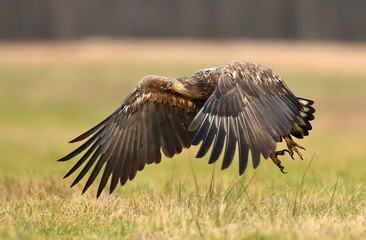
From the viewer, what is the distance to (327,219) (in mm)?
4309

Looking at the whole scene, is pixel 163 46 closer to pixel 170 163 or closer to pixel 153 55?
pixel 153 55

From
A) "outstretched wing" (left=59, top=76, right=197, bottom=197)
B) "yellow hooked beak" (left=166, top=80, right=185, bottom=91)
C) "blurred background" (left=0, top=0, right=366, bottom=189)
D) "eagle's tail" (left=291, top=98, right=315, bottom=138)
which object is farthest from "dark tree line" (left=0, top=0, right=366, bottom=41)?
"eagle's tail" (left=291, top=98, right=315, bottom=138)

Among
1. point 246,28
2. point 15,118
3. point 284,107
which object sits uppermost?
point 246,28

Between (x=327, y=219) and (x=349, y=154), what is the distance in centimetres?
726

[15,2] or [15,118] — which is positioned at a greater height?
[15,2]

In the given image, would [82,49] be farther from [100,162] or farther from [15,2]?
[100,162]

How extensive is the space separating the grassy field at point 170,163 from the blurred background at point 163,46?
0.21 ft

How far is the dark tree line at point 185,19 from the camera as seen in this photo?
2273 centimetres

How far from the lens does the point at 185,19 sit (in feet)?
78.6

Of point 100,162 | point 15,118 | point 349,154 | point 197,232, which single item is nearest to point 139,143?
point 100,162

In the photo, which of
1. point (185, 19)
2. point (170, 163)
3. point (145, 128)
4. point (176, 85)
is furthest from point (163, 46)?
point (176, 85)

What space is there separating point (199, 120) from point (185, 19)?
772 inches

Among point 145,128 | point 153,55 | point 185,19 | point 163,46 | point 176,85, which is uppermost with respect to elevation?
point 185,19

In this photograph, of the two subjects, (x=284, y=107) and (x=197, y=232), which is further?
(x=284, y=107)
